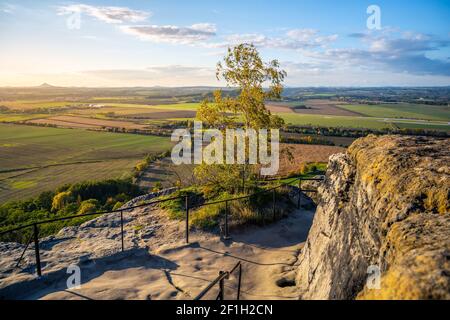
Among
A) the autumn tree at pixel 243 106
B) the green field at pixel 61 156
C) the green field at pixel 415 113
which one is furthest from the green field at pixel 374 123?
the autumn tree at pixel 243 106

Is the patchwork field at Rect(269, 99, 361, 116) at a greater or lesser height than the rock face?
greater

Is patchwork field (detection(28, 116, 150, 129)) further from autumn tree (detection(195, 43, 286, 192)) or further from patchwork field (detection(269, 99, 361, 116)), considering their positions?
autumn tree (detection(195, 43, 286, 192))

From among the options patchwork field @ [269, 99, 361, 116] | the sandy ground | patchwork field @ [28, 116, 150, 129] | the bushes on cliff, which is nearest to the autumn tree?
the sandy ground

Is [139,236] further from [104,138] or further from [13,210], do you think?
[104,138]
